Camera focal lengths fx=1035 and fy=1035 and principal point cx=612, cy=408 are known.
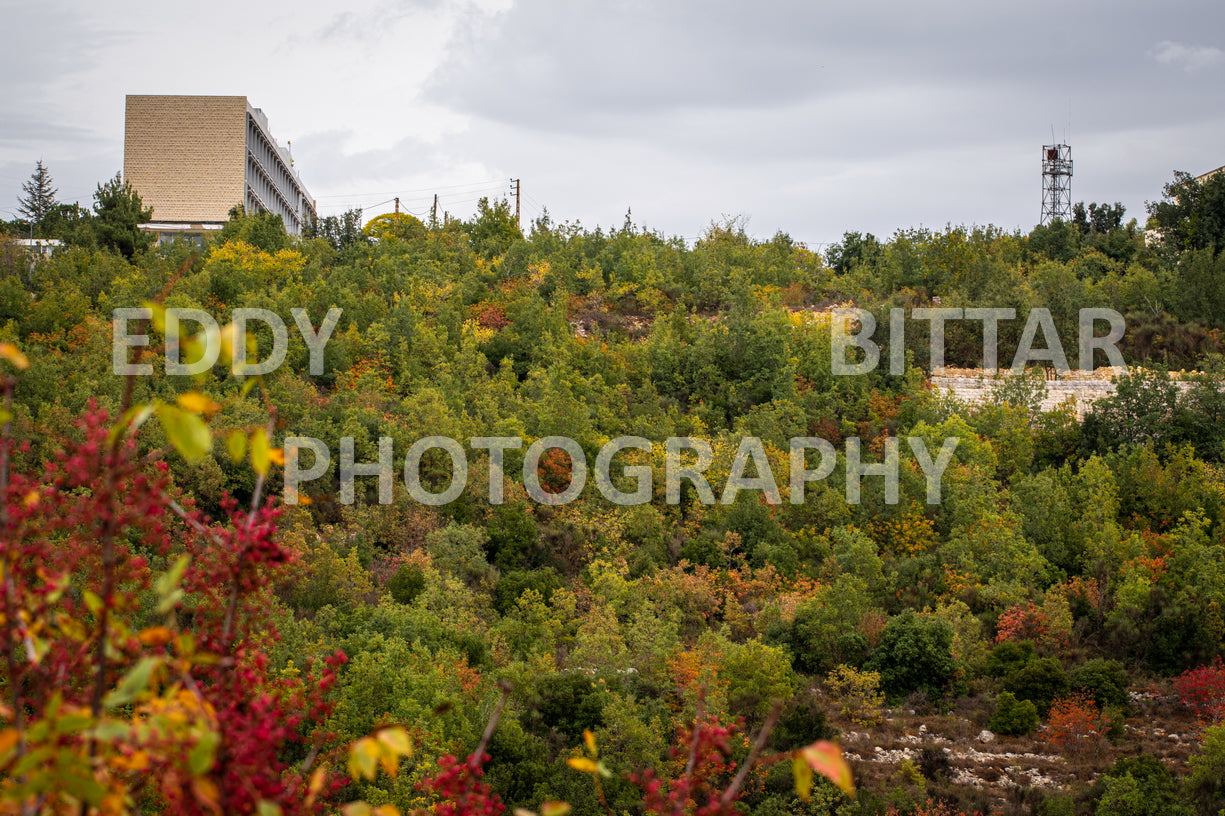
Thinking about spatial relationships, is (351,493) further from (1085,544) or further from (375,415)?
(1085,544)

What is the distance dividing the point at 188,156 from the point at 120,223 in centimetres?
1554

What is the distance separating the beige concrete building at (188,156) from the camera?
47.0 meters

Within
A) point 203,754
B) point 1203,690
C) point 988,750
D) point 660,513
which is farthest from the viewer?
point 660,513

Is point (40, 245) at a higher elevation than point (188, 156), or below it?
below

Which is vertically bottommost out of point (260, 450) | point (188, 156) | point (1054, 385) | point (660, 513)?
point (660, 513)

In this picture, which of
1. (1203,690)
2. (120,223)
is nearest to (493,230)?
(120,223)

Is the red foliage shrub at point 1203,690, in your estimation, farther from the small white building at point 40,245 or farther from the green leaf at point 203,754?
the small white building at point 40,245

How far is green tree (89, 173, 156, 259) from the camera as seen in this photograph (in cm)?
3291

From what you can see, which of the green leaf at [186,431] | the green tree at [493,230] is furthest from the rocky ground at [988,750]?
the green tree at [493,230]

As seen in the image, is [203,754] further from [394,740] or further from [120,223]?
[120,223]

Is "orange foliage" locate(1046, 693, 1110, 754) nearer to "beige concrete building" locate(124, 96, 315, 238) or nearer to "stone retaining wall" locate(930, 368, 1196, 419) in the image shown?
"stone retaining wall" locate(930, 368, 1196, 419)

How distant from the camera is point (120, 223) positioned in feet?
109

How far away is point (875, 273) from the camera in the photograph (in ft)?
123

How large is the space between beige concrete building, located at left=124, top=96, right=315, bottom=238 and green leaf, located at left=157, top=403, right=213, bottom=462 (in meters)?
47.3
